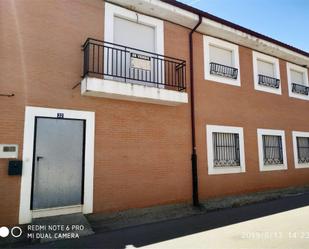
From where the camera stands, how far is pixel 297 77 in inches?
464

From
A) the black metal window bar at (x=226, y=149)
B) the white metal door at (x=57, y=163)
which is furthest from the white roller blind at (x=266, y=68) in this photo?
the white metal door at (x=57, y=163)

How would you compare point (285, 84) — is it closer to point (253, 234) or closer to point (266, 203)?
point (266, 203)

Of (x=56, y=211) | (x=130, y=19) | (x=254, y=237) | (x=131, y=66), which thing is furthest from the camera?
(x=130, y=19)

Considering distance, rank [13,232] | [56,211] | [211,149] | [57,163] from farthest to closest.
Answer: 1. [211,149]
2. [57,163]
3. [56,211]
4. [13,232]

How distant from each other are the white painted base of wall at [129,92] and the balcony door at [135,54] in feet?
1.04

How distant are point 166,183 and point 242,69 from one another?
525 cm

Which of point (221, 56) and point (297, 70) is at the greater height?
point (297, 70)

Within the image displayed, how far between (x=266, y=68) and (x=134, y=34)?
6.07m

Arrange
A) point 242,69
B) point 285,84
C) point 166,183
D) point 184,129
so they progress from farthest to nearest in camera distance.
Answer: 1. point 285,84
2. point 242,69
3. point 184,129
4. point 166,183

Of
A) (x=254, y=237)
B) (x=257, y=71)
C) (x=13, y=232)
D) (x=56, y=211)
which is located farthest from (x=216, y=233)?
(x=257, y=71)

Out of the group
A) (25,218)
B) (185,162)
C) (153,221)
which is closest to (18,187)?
(25,218)

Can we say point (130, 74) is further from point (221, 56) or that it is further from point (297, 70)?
point (297, 70)

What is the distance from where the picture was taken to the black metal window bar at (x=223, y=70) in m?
8.72

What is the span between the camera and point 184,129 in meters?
7.75
